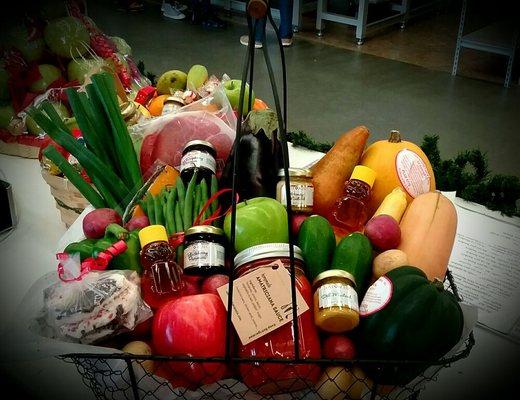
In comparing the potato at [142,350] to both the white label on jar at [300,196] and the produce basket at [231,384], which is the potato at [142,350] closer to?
the produce basket at [231,384]

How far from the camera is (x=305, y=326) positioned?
71 cm

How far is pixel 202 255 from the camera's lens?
785 mm

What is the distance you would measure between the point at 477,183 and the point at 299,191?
56 centimetres

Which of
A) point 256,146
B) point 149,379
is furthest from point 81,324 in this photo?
point 256,146

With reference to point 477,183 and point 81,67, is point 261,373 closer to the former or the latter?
point 477,183

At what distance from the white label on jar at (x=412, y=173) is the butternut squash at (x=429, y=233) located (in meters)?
0.06

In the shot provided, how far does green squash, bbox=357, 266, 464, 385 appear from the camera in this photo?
0.69 meters

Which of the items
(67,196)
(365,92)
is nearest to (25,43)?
(67,196)

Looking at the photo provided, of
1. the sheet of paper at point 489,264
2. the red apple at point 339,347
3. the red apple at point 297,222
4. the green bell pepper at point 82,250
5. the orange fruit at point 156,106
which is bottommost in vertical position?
the sheet of paper at point 489,264

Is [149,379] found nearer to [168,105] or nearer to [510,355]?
[510,355]

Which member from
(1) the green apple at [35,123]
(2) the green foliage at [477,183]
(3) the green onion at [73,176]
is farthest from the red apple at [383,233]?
(1) the green apple at [35,123]

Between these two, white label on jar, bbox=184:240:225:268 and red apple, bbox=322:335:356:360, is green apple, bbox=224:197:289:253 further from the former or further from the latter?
red apple, bbox=322:335:356:360

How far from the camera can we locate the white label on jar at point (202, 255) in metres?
0.78

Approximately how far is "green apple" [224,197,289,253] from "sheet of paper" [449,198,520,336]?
0.43 metres
